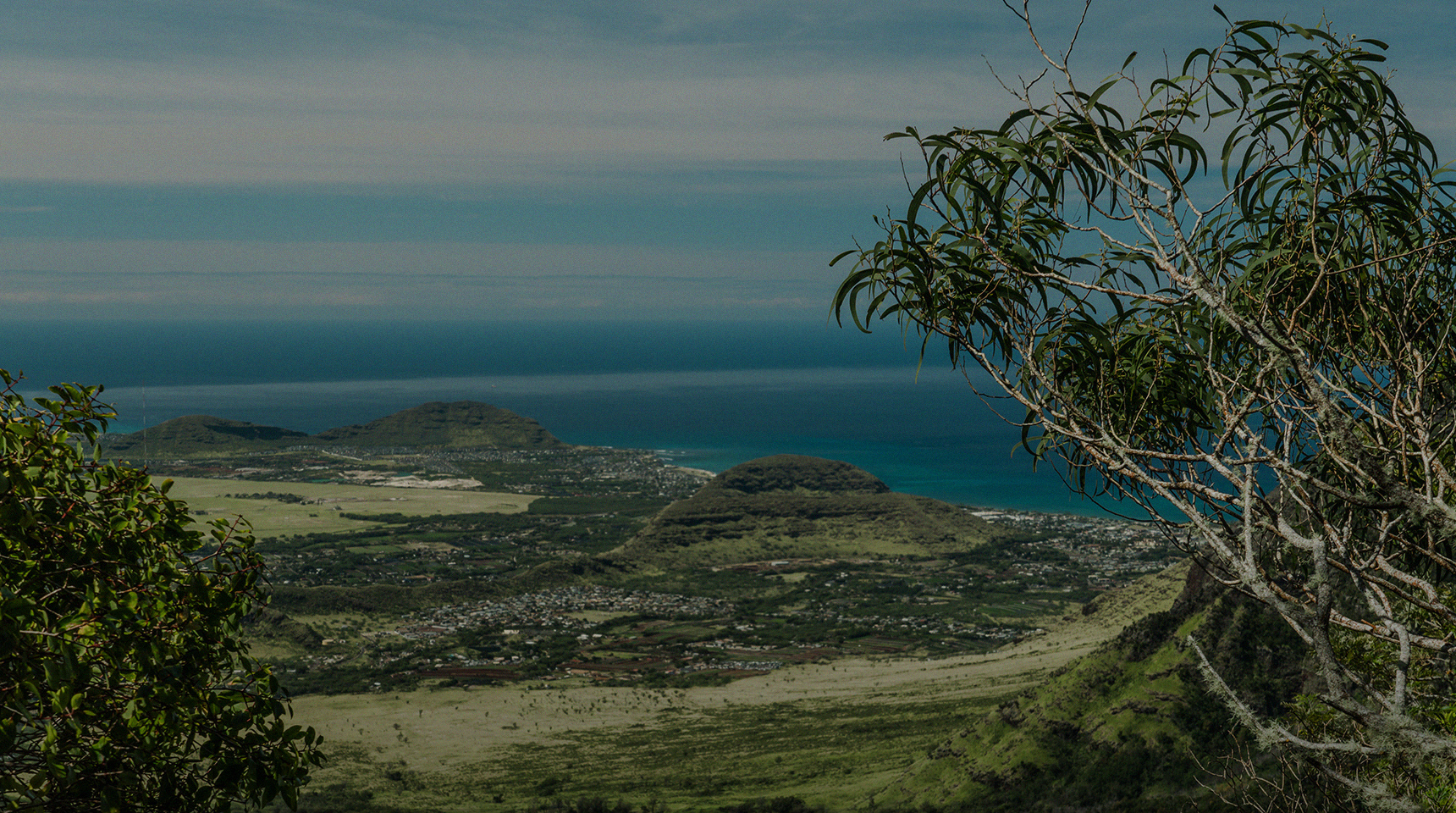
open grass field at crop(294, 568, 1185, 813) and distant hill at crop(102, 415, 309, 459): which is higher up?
distant hill at crop(102, 415, 309, 459)

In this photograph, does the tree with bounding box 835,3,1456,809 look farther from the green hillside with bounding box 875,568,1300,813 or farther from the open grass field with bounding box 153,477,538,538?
the open grass field with bounding box 153,477,538,538

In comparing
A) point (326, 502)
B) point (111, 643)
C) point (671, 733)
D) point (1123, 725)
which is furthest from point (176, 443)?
point (111, 643)

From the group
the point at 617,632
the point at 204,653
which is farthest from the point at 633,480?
the point at 204,653

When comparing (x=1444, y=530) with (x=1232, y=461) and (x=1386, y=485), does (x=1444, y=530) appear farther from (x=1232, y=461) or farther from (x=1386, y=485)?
(x=1232, y=461)

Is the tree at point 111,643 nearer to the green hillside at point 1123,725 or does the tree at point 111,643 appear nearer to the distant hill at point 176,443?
the green hillside at point 1123,725

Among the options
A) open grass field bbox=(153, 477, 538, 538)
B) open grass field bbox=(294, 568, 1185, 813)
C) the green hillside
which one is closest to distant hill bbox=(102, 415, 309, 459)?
open grass field bbox=(153, 477, 538, 538)

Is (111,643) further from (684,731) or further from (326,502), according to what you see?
(326,502)

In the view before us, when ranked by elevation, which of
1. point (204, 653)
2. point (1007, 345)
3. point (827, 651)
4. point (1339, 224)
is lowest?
point (827, 651)
